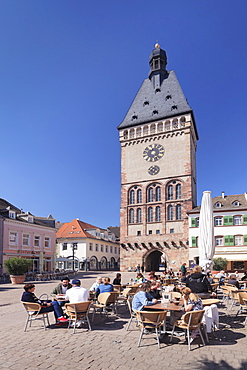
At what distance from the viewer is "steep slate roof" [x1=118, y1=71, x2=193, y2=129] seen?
47719 mm

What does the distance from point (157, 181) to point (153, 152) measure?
14.8ft

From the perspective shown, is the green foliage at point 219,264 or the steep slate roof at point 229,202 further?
the steep slate roof at point 229,202

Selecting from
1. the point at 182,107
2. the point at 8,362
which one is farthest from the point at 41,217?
the point at 8,362

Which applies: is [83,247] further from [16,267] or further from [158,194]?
[16,267]

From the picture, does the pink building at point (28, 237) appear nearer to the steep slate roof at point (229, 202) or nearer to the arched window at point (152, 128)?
the steep slate roof at point (229, 202)

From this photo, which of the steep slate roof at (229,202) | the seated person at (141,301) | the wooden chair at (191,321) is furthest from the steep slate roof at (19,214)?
the wooden chair at (191,321)

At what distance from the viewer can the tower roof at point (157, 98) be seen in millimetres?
47938

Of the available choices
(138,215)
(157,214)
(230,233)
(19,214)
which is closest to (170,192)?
(157,214)

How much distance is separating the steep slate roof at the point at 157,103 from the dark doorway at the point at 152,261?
1994 centimetres

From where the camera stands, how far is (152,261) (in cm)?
4750

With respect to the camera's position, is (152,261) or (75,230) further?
(75,230)

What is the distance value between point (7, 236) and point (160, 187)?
2132cm

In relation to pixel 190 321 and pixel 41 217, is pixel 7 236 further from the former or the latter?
pixel 190 321

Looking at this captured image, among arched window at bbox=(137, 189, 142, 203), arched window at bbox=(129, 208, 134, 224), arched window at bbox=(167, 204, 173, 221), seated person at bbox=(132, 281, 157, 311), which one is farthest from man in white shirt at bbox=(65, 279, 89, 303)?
arched window at bbox=(137, 189, 142, 203)
